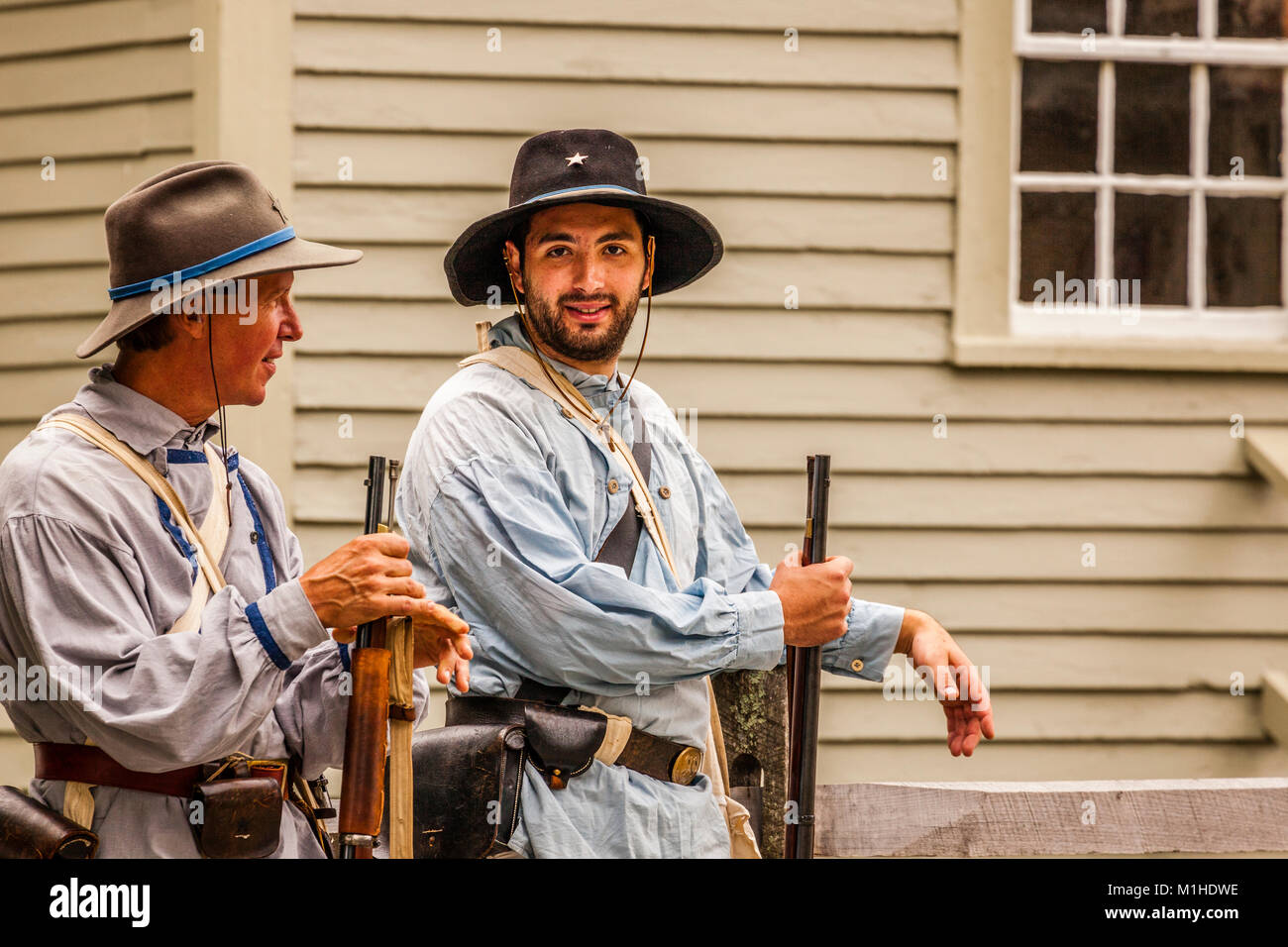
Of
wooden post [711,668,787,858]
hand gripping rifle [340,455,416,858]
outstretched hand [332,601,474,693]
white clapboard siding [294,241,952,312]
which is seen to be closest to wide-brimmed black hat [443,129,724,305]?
hand gripping rifle [340,455,416,858]

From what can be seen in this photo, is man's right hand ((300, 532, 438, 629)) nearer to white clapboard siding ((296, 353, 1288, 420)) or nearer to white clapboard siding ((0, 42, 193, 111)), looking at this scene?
white clapboard siding ((296, 353, 1288, 420))

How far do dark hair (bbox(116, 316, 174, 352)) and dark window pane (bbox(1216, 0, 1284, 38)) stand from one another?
4.52 m

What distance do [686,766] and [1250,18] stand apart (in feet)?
14.0

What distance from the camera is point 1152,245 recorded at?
5.39 meters

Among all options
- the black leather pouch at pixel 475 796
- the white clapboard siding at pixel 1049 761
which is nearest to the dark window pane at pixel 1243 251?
the white clapboard siding at pixel 1049 761

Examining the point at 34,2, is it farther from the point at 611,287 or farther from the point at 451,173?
the point at 611,287

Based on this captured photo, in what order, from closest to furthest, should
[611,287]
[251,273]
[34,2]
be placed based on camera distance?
[251,273]
[611,287]
[34,2]

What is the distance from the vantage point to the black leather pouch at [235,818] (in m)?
2.07

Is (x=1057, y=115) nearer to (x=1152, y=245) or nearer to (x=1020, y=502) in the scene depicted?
(x=1152, y=245)

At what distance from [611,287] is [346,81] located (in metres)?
2.66

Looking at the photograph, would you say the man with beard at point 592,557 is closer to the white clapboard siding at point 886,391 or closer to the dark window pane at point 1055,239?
the white clapboard siding at point 886,391

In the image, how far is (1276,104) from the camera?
5395 millimetres

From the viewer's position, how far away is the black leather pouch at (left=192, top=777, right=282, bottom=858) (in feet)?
6.79

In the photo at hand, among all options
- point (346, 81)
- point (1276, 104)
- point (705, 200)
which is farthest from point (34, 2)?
point (1276, 104)
